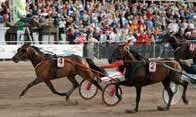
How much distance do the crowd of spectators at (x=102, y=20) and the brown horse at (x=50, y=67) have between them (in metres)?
11.3

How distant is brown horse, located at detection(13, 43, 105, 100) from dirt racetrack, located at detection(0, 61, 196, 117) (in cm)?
48

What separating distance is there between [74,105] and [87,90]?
1.07 metres

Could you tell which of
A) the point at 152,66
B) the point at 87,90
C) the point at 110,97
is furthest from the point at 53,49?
the point at 152,66

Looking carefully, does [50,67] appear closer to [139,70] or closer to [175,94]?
[139,70]

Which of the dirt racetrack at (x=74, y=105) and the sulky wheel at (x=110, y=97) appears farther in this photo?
the sulky wheel at (x=110, y=97)

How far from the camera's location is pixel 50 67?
43.9 feet

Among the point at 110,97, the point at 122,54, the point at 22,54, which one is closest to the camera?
the point at 122,54

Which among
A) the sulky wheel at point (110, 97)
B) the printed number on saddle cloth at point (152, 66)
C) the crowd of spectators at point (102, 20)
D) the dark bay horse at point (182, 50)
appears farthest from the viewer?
the crowd of spectators at point (102, 20)

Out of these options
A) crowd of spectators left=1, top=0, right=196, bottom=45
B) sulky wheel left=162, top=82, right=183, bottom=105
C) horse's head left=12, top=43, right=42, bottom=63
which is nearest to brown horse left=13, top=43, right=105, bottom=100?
horse's head left=12, top=43, right=42, bottom=63

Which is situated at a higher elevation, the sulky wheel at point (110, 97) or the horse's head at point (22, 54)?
the horse's head at point (22, 54)

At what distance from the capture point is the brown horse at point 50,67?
13375 millimetres

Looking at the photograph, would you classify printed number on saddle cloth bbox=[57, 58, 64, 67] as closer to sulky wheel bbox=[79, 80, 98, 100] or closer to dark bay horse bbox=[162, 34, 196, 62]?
sulky wheel bbox=[79, 80, 98, 100]

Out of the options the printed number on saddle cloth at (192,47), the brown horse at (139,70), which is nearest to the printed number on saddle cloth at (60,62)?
the brown horse at (139,70)

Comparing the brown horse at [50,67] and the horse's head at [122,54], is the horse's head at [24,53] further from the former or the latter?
the horse's head at [122,54]
